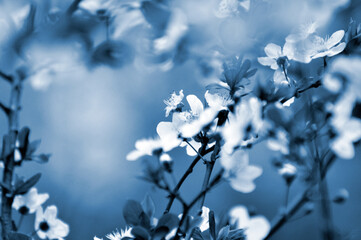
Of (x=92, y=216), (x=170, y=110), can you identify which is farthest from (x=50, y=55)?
(x=92, y=216)

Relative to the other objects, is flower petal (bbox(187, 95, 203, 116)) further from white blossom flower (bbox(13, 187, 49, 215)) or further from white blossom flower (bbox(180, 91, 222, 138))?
white blossom flower (bbox(13, 187, 49, 215))

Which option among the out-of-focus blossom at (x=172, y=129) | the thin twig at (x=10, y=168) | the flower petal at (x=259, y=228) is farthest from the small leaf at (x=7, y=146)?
the flower petal at (x=259, y=228)

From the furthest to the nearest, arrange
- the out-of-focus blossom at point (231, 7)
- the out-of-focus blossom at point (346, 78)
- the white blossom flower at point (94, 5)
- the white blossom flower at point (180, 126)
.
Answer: the white blossom flower at point (94, 5)
the out-of-focus blossom at point (231, 7)
the white blossom flower at point (180, 126)
the out-of-focus blossom at point (346, 78)

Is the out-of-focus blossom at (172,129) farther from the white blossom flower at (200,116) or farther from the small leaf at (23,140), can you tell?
the small leaf at (23,140)

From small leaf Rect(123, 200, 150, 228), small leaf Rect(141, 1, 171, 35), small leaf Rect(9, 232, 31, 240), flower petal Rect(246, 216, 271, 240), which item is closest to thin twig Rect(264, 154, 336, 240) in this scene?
flower petal Rect(246, 216, 271, 240)

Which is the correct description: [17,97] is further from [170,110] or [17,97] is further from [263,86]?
[263,86]

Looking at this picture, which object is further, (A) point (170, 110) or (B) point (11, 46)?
(B) point (11, 46)

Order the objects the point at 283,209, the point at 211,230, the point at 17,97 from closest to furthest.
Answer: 1. the point at 283,209
2. the point at 211,230
3. the point at 17,97
